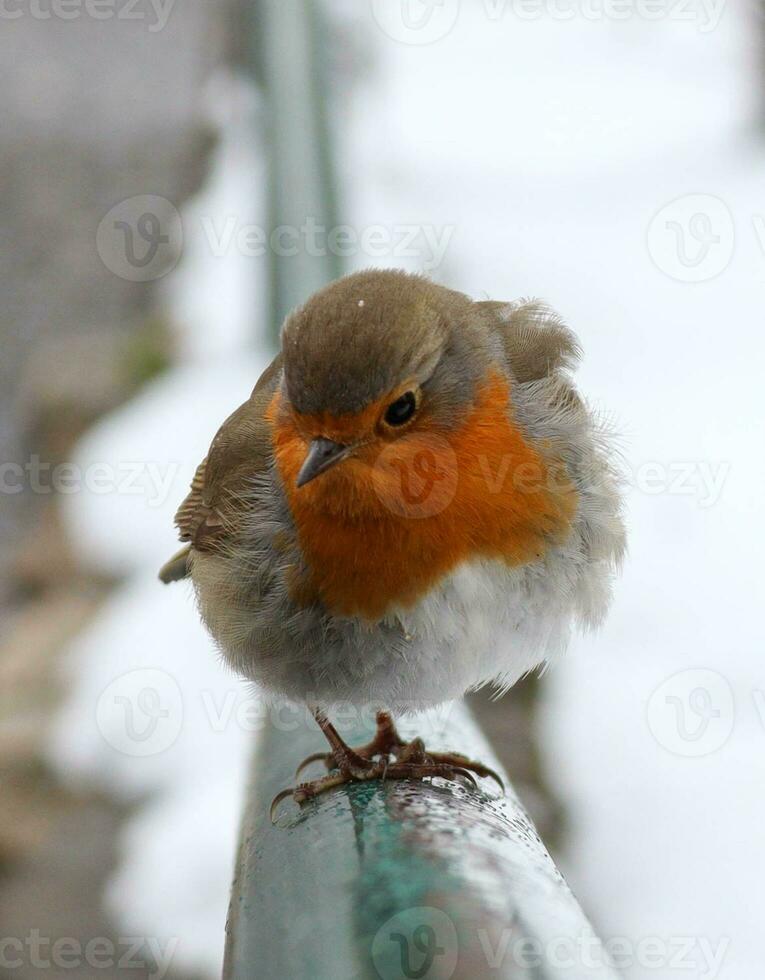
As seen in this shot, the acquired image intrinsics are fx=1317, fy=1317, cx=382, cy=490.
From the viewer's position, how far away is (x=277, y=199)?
8.81ft

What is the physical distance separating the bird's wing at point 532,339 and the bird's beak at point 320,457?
54 cm

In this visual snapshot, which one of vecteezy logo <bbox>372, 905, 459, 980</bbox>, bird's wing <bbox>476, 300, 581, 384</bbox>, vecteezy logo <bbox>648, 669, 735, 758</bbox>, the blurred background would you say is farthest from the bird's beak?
vecteezy logo <bbox>648, 669, 735, 758</bbox>

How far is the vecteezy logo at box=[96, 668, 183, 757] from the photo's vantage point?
343cm

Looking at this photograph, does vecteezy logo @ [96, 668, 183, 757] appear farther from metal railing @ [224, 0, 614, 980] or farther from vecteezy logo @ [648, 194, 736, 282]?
vecteezy logo @ [648, 194, 736, 282]

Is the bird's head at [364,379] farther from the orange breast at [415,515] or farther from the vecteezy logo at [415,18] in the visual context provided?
the vecteezy logo at [415,18]

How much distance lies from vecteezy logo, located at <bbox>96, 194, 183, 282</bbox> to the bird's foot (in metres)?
3.41

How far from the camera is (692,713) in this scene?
3.21 metres

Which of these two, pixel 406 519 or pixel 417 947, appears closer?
pixel 417 947

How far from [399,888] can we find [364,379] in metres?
0.96

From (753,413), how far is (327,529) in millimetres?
2219

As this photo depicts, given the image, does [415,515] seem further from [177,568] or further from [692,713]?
[692,713]

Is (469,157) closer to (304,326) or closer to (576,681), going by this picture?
(576,681)

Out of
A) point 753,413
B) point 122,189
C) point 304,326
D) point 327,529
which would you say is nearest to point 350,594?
point 327,529

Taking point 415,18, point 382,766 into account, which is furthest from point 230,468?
point 415,18
